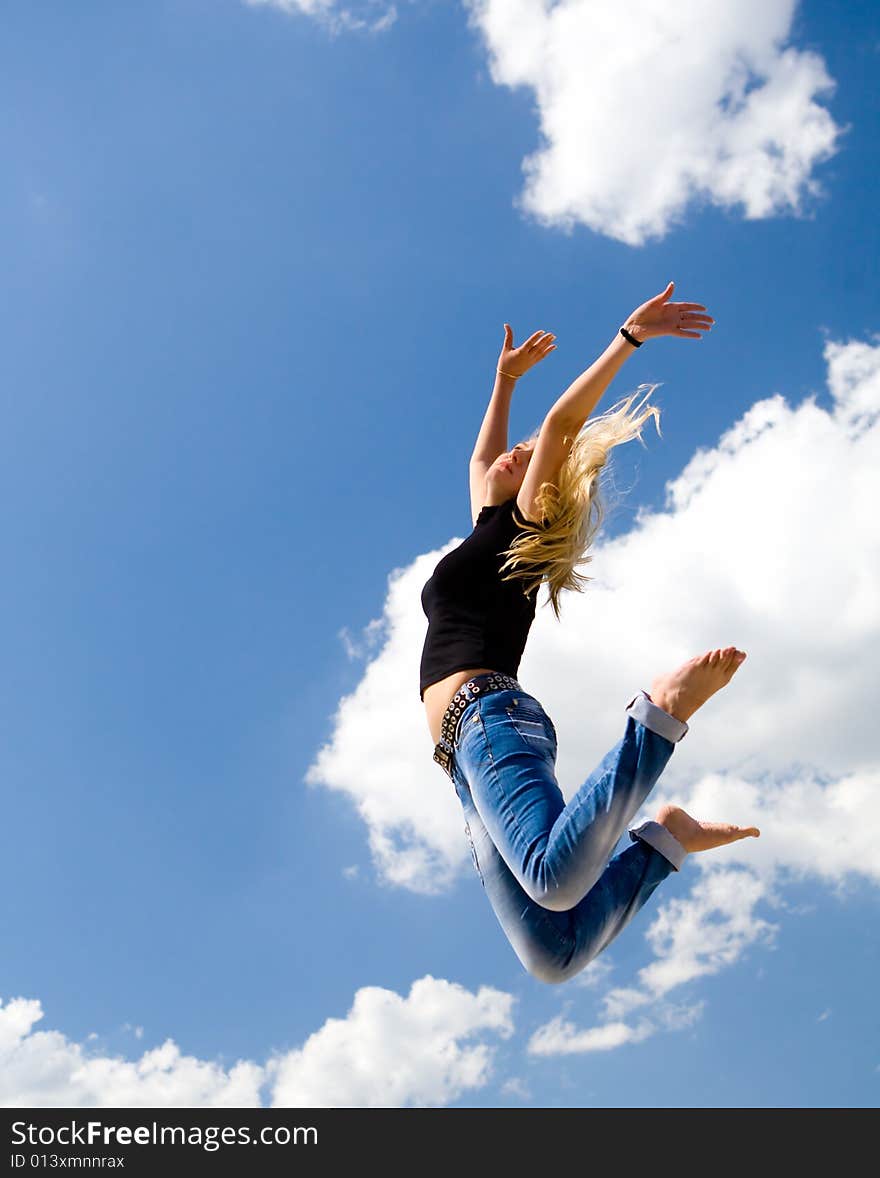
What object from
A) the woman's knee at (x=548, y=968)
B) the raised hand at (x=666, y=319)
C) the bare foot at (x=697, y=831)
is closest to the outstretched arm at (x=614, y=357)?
the raised hand at (x=666, y=319)

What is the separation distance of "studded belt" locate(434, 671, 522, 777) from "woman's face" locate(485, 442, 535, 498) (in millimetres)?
1314

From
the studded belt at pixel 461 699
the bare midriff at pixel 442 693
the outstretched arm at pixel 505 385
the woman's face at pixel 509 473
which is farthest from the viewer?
the outstretched arm at pixel 505 385

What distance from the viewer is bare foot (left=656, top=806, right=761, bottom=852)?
5.10m

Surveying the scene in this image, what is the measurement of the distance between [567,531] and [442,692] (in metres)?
1.20

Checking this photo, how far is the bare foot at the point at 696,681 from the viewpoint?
13.8 ft

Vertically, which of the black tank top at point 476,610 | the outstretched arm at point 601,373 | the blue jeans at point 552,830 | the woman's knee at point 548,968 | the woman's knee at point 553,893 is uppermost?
the outstretched arm at point 601,373

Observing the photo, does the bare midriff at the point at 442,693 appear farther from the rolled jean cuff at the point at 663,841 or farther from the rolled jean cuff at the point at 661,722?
the rolled jean cuff at the point at 663,841

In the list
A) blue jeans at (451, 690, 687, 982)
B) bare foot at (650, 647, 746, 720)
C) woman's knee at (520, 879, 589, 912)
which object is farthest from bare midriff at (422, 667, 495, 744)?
bare foot at (650, 647, 746, 720)

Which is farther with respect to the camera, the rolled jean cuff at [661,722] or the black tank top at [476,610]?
the black tank top at [476,610]

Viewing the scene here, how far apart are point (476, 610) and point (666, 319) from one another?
1856 millimetres

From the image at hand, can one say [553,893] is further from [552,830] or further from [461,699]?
[461,699]

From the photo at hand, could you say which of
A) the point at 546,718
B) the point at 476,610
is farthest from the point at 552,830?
the point at 476,610

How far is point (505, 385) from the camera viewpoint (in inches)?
269

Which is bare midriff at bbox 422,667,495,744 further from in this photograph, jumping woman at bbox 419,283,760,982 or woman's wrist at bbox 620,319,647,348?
woman's wrist at bbox 620,319,647,348
